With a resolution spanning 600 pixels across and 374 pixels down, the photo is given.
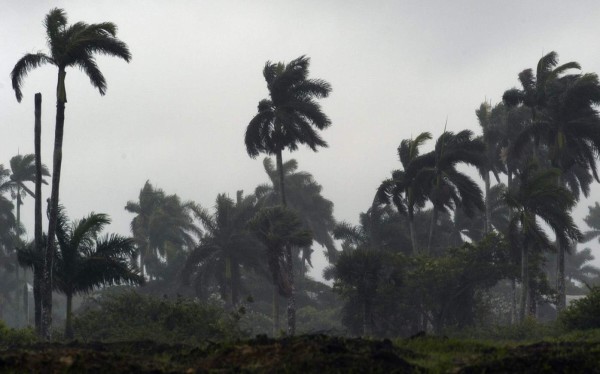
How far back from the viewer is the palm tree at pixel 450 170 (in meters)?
46.7

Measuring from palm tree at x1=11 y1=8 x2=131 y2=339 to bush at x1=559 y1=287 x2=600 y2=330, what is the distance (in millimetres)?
19753

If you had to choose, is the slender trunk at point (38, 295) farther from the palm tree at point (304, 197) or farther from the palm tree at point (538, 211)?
the palm tree at point (304, 197)

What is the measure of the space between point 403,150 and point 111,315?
68.5ft

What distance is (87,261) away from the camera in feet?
107

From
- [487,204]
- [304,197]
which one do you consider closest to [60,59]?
[487,204]

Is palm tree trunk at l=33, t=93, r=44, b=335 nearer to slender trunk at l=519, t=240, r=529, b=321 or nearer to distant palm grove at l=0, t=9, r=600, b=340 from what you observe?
distant palm grove at l=0, t=9, r=600, b=340

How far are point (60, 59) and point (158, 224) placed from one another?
1564 inches

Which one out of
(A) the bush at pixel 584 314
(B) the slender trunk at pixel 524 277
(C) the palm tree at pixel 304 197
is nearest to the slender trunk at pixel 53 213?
(A) the bush at pixel 584 314

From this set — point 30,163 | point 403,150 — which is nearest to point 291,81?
point 403,150

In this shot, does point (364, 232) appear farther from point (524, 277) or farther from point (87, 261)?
point (87, 261)

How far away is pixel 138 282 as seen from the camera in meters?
33.0

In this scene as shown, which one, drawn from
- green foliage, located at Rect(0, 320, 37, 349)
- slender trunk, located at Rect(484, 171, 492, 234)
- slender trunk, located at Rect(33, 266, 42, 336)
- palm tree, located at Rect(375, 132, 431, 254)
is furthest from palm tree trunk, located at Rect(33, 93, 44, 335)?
slender trunk, located at Rect(484, 171, 492, 234)

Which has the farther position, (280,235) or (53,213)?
(280,235)

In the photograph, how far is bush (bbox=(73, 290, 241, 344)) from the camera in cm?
3234
